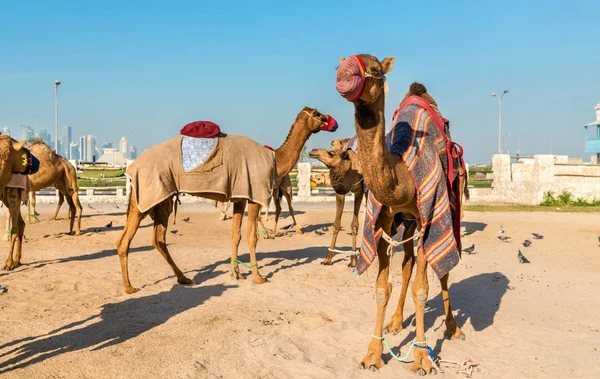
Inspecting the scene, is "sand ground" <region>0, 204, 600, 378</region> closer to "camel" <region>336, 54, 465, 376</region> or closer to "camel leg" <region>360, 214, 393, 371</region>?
"camel leg" <region>360, 214, 393, 371</region>

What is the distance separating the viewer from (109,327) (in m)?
7.06

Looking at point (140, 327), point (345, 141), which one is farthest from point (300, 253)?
point (140, 327)

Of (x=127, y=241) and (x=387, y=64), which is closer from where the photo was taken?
(x=387, y=64)

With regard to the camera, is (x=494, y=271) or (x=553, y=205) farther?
(x=553, y=205)

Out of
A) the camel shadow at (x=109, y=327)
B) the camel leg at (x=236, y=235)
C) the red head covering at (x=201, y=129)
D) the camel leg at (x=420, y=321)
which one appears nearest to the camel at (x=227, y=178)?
the camel leg at (x=236, y=235)

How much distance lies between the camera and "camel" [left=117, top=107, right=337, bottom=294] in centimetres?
895

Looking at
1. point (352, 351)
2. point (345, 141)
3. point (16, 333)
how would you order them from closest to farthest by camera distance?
point (352, 351)
point (16, 333)
point (345, 141)

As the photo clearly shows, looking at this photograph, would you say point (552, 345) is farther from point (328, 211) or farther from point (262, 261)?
point (328, 211)

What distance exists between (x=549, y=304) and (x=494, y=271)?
2465 millimetres

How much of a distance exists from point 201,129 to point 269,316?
11.4 ft

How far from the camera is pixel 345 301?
8.62m

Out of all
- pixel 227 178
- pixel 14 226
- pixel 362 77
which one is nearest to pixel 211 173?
pixel 227 178

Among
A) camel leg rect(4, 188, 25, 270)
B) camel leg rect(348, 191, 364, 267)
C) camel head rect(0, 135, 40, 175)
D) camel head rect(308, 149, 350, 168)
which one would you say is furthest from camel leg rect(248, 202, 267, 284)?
camel leg rect(4, 188, 25, 270)

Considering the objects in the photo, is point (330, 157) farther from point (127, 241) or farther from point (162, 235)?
point (127, 241)
